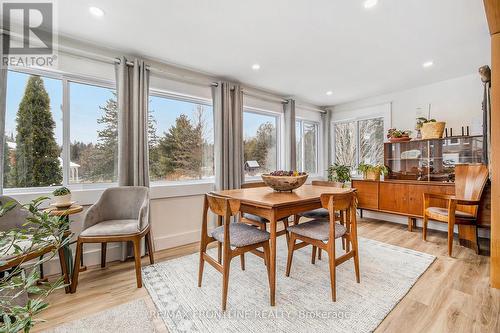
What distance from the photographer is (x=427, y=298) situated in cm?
194

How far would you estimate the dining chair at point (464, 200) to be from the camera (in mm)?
2783

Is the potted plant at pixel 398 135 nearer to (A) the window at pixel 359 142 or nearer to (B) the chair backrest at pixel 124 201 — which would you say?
(A) the window at pixel 359 142

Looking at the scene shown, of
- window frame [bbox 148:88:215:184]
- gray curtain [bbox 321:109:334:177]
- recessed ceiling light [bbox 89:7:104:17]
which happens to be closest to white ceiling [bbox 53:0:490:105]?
recessed ceiling light [bbox 89:7:104:17]

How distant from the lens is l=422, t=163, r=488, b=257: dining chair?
2.78 meters

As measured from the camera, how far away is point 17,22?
7.29 feet

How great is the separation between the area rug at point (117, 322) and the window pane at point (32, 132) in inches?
60.8

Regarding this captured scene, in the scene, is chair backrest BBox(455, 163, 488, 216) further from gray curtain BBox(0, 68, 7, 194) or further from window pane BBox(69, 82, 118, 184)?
gray curtain BBox(0, 68, 7, 194)

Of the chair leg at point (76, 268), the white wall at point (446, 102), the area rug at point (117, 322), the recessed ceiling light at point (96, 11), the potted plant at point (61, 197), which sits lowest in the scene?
the area rug at point (117, 322)

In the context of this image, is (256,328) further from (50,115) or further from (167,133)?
(50,115)

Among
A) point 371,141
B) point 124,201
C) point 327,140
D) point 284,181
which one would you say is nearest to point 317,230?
point 284,181

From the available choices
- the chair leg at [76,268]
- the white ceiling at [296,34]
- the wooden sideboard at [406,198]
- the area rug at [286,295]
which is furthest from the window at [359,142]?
the chair leg at [76,268]

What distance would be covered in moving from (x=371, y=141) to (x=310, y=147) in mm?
1240

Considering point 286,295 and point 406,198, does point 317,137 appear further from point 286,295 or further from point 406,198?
point 286,295

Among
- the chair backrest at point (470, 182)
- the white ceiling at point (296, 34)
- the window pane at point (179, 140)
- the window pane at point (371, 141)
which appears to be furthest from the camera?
the window pane at point (371, 141)
